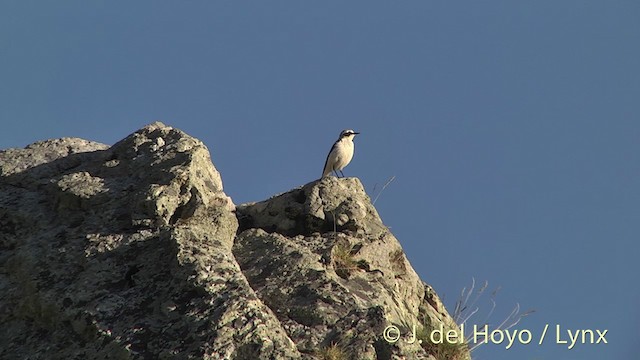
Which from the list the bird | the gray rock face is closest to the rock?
the gray rock face

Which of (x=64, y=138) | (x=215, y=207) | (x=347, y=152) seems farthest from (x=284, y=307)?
(x=347, y=152)

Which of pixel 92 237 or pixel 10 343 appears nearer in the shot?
pixel 10 343

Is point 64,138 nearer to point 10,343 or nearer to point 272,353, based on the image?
point 10,343

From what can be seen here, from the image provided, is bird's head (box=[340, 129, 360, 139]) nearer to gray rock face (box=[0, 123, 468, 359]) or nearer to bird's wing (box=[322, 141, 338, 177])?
bird's wing (box=[322, 141, 338, 177])

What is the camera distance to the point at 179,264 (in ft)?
21.7

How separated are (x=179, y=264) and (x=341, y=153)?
336 inches

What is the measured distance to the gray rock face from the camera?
240 inches

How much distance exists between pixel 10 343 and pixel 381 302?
3.35 m

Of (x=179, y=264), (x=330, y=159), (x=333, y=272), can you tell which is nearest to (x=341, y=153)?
(x=330, y=159)

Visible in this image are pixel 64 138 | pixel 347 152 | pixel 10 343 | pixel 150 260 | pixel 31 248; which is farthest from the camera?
pixel 347 152

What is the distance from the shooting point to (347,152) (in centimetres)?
1501

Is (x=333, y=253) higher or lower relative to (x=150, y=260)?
higher

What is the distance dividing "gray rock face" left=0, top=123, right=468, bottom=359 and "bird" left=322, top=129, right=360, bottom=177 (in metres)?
5.19

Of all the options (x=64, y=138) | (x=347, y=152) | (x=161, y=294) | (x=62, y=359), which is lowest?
(x=62, y=359)
